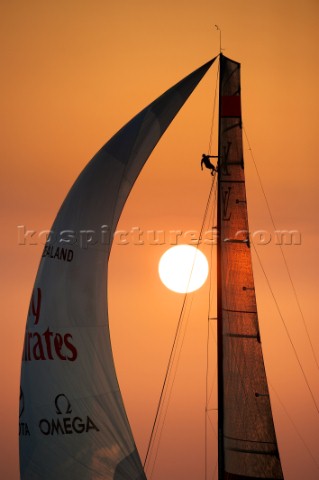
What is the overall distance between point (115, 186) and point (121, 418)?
4.10 metres

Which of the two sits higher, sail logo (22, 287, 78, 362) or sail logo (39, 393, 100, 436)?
sail logo (22, 287, 78, 362)

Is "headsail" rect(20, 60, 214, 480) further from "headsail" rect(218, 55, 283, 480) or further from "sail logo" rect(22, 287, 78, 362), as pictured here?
"headsail" rect(218, 55, 283, 480)

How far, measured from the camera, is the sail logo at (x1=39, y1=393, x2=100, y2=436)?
99.7ft

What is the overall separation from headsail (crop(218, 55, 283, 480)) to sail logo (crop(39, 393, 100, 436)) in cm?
257

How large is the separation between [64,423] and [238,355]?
342cm


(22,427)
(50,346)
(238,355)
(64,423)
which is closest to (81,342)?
(50,346)

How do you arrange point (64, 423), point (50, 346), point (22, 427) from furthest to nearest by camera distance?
point (22, 427) → point (50, 346) → point (64, 423)

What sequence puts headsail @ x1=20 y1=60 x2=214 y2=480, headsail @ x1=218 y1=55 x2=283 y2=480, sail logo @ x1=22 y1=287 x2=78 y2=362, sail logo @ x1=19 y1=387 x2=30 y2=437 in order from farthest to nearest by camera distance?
headsail @ x1=218 y1=55 x2=283 y2=480 → sail logo @ x1=19 y1=387 x2=30 y2=437 → sail logo @ x1=22 y1=287 x2=78 y2=362 → headsail @ x1=20 y1=60 x2=214 y2=480

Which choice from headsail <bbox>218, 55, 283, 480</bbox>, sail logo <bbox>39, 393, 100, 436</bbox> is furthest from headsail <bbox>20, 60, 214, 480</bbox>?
headsail <bbox>218, 55, 283, 480</bbox>

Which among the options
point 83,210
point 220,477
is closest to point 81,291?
point 83,210

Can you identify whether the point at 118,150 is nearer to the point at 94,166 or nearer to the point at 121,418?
the point at 94,166

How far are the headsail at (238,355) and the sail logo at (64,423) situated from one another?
8.43 ft

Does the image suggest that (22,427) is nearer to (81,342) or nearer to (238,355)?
(81,342)

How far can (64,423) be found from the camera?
30.4 metres
